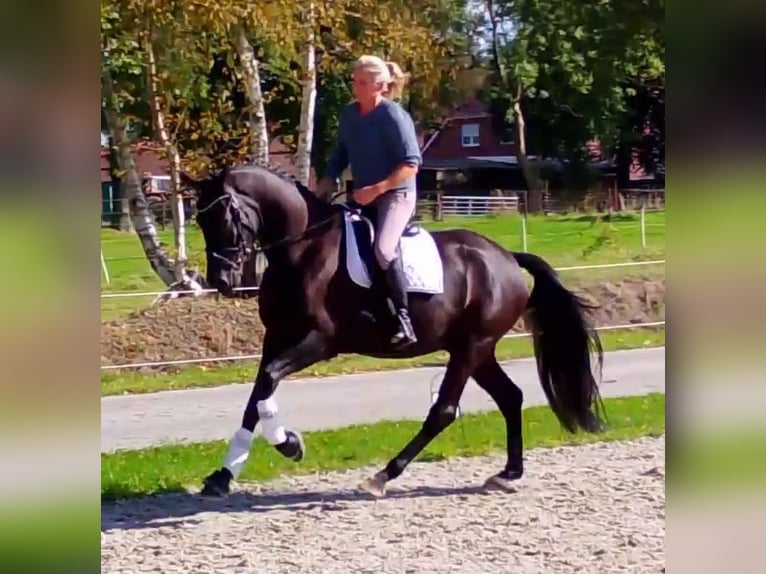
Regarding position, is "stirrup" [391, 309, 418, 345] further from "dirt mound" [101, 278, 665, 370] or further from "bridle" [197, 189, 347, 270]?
"bridle" [197, 189, 347, 270]

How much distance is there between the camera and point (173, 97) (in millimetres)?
4543

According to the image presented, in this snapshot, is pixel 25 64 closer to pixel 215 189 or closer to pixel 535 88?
pixel 215 189

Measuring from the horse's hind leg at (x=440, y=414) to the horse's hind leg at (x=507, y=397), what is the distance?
6 centimetres

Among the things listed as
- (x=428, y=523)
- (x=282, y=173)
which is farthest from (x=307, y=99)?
(x=428, y=523)

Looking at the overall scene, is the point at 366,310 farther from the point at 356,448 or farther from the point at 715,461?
the point at 715,461

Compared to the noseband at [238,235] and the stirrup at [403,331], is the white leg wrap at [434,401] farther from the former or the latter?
the noseband at [238,235]

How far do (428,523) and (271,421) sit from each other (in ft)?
2.38

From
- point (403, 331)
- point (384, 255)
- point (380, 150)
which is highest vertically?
point (380, 150)

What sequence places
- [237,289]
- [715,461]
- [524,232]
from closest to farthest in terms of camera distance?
[715,461], [237,289], [524,232]

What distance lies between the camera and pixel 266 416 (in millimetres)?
4609

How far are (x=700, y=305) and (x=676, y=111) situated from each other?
706mm

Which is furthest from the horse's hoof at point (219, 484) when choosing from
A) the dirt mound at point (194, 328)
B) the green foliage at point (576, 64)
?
the green foliage at point (576, 64)

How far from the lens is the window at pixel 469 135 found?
4.70m

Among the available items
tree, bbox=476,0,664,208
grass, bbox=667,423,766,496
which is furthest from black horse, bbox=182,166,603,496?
grass, bbox=667,423,766,496
